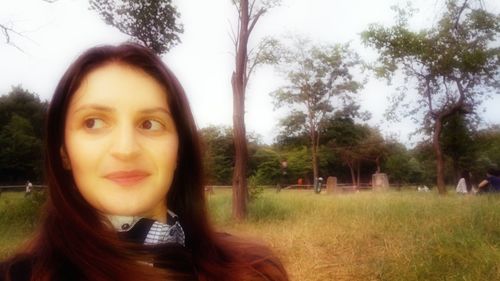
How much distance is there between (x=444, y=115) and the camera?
18375 millimetres

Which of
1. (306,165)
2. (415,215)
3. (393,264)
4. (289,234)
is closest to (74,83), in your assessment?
(393,264)

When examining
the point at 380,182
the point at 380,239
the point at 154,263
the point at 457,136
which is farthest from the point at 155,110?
the point at 457,136

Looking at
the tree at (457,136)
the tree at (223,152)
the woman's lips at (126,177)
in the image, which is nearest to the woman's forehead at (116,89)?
the woman's lips at (126,177)

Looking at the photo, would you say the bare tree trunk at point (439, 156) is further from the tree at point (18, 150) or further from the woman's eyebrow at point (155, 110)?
the tree at point (18, 150)

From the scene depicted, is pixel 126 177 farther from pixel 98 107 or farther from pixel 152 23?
pixel 152 23

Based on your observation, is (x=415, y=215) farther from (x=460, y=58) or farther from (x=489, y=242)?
(x=460, y=58)

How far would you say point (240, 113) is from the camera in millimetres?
9344

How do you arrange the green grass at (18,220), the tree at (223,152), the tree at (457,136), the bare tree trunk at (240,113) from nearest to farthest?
the green grass at (18,220), the bare tree trunk at (240,113), the tree at (457,136), the tree at (223,152)

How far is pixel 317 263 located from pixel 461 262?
1.47 meters

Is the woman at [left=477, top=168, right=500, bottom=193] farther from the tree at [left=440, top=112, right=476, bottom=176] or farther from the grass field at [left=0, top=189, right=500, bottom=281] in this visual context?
the tree at [left=440, top=112, right=476, bottom=176]

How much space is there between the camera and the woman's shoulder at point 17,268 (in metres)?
1.13

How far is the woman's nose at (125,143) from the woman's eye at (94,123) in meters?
0.05

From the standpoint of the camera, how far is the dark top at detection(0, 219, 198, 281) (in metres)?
1.15

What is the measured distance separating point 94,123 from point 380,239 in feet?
16.3
